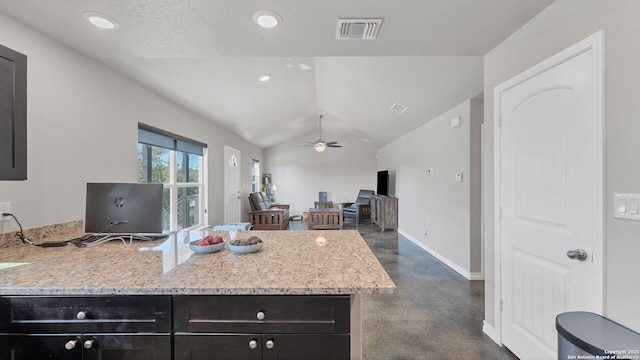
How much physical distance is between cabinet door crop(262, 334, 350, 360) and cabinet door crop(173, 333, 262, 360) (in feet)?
0.18

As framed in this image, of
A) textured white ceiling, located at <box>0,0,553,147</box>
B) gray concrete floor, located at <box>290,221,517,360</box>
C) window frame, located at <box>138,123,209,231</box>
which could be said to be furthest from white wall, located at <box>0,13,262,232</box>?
gray concrete floor, located at <box>290,221,517,360</box>

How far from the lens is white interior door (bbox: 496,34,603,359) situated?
129 centimetres

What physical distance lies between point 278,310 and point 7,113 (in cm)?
199

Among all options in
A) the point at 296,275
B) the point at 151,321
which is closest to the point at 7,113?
the point at 151,321

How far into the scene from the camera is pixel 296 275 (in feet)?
3.61

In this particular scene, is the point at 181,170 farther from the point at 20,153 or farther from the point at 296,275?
the point at 296,275

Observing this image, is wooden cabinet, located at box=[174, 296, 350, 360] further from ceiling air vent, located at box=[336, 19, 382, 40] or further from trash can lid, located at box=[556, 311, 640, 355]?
ceiling air vent, located at box=[336, 19, 382, 40]

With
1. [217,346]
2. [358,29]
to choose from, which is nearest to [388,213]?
[358,29]

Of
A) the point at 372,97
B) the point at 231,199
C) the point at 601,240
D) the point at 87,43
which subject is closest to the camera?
the point at 601,240

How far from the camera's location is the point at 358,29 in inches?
66.9

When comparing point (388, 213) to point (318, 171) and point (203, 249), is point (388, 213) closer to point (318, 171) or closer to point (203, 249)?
point (318, 171)

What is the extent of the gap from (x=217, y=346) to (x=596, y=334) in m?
1.69

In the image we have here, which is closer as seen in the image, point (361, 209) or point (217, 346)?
point (217, 346)

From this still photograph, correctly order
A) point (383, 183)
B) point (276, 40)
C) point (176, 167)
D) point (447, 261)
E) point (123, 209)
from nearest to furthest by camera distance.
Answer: point (123, 209) → point (276, 40) → point (176, 167) → point (447, 261) → point (383, 183)
